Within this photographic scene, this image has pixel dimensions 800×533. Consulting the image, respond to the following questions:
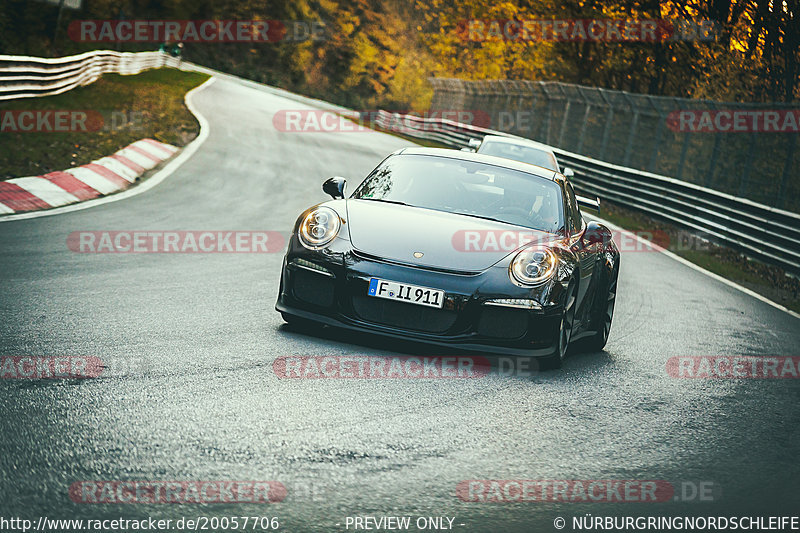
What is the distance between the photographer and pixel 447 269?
6.16 metres

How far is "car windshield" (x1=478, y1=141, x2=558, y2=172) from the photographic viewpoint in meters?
18.5

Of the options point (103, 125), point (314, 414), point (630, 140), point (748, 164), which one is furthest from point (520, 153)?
point (314, 414)

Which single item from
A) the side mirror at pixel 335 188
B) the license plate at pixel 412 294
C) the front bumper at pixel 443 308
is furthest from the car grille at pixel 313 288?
the side mirror at pixel 335 188

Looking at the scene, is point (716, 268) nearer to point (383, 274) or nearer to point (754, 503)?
point (383, 274)

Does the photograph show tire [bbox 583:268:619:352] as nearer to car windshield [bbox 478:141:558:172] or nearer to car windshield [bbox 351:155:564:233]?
car windshield [bbox 351:155:564:233]

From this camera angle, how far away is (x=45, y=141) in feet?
53.3

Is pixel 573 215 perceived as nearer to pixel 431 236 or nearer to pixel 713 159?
pixel 431 236

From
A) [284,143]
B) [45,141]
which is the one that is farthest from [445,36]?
[45,141]

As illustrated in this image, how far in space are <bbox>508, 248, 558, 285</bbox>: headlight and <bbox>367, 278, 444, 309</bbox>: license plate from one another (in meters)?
0.50

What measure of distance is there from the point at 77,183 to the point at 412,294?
822 cm

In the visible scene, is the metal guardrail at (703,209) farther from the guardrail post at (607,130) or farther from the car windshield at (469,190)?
the car windshield at (469,190)

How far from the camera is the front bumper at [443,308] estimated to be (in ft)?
20.0

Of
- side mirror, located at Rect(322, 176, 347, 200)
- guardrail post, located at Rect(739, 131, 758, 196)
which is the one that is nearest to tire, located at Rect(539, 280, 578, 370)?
side mirror, located at Rect(322, 176, 347, 200)

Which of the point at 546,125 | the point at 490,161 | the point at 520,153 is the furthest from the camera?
the point at 546,125
